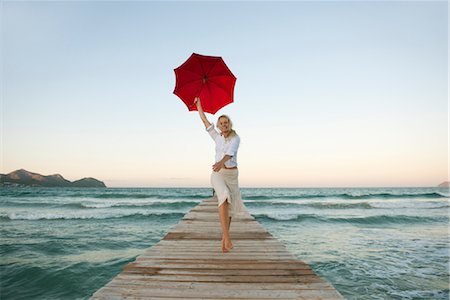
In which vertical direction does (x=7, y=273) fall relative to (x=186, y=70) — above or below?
below

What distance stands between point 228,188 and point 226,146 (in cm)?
66

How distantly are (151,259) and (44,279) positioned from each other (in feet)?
16.3

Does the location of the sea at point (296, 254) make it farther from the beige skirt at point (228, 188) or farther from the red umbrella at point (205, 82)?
the red umbrella at point (205, 82)

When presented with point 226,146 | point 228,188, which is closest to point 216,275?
point 228,188

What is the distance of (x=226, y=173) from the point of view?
14.2ft

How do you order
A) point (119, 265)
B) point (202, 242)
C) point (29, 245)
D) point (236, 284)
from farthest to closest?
point (29, 245)
point (119, 265)
point (202, 242)
point (236, 284)

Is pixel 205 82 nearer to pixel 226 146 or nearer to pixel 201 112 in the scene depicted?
pixel 201 112

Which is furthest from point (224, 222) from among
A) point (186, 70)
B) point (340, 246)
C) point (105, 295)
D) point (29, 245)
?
point (29, 245)

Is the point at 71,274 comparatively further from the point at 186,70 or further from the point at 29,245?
the point at 186,70

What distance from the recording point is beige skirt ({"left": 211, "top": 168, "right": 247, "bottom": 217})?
4.23 meters

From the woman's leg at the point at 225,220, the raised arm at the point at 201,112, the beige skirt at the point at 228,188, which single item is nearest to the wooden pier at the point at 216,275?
the woman's leg at the point at 225,220

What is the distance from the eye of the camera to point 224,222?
168 inches

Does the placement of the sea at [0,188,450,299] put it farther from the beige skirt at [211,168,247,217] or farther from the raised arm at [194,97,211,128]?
the raised arm at [194,97,211,128]

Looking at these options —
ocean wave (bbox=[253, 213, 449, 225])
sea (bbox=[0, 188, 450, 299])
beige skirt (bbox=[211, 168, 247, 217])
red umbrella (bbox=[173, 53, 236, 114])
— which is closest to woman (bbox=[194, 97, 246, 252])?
beige skirt (bbox=[211, 168, 247, 217])
